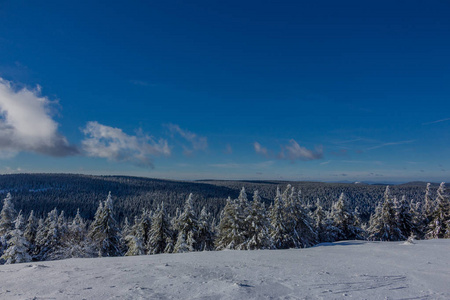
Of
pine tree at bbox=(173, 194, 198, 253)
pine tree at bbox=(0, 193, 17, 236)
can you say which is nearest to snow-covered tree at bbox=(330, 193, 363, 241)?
pine tree at bbox=(173, 194, 198, 253)

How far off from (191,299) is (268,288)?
2245 millimetres

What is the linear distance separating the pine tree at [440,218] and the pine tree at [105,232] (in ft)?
146

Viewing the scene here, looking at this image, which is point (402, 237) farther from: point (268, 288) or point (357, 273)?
point (268, 288)

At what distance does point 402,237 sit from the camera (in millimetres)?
31344

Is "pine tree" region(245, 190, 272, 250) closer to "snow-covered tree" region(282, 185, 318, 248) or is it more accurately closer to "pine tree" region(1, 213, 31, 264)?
"snow-covered tree" region(282, 185, 318, 248)

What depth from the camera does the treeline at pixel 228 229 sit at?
83.9 feet

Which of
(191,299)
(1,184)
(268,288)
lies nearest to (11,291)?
(191,299)

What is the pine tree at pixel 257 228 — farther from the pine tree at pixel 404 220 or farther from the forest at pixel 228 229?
the pine tree at pixel 404 220

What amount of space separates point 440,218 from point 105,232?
46751mm

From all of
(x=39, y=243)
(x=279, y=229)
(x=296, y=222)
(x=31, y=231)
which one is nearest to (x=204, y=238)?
(x=279, y=229)

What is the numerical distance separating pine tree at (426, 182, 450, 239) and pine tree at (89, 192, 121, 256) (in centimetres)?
4444

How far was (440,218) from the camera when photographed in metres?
31.4

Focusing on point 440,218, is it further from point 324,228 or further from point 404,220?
point 324,228

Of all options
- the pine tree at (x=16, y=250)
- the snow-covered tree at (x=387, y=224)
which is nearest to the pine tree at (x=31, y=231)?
the pine tree at (x=16, y=250)
